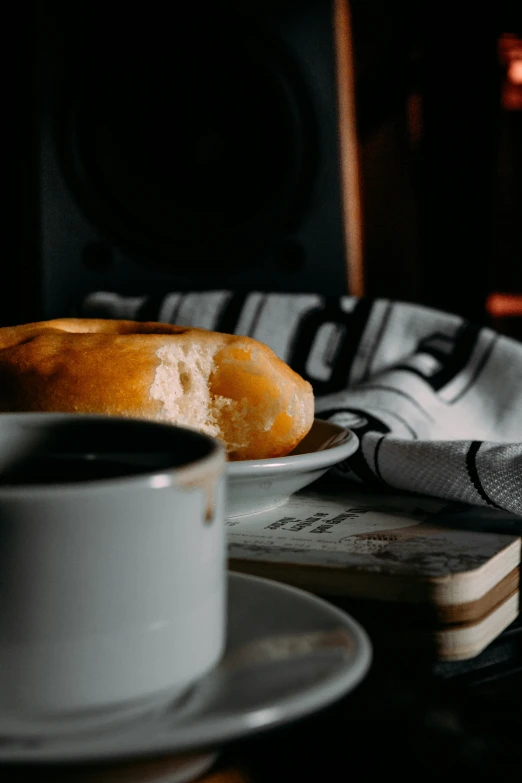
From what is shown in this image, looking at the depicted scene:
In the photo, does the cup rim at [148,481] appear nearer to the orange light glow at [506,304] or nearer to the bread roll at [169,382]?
the bread roll at [169,382]

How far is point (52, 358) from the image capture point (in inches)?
10.9

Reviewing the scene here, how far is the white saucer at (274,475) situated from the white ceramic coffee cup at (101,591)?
104mm

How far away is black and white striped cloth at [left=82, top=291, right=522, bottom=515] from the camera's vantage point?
477 mm

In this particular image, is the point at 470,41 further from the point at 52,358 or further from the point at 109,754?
the point at 109,754

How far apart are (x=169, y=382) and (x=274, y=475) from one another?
1.9 inches

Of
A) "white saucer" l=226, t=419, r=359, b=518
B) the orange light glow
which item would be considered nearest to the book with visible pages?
"white saucer" l=226, t=419, r=359, b=518

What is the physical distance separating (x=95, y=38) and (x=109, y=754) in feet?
2.14

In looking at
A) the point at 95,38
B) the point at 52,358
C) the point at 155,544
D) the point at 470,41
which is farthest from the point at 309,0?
the point at 155,544

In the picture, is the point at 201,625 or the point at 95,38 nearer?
the point at 201,625

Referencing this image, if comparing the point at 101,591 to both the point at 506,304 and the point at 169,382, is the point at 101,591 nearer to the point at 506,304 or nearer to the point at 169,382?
the point at 169,382

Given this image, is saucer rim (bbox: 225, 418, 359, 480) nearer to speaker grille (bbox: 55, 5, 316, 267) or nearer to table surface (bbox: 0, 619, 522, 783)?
table surface (bbox: 0, 619, 522, 783)

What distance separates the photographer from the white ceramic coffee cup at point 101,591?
14 centimetres

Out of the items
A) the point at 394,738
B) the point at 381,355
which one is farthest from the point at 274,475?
the point at 381,355

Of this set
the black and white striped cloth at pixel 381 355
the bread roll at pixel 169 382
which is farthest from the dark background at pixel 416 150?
the bread roll at pixel 169 382
